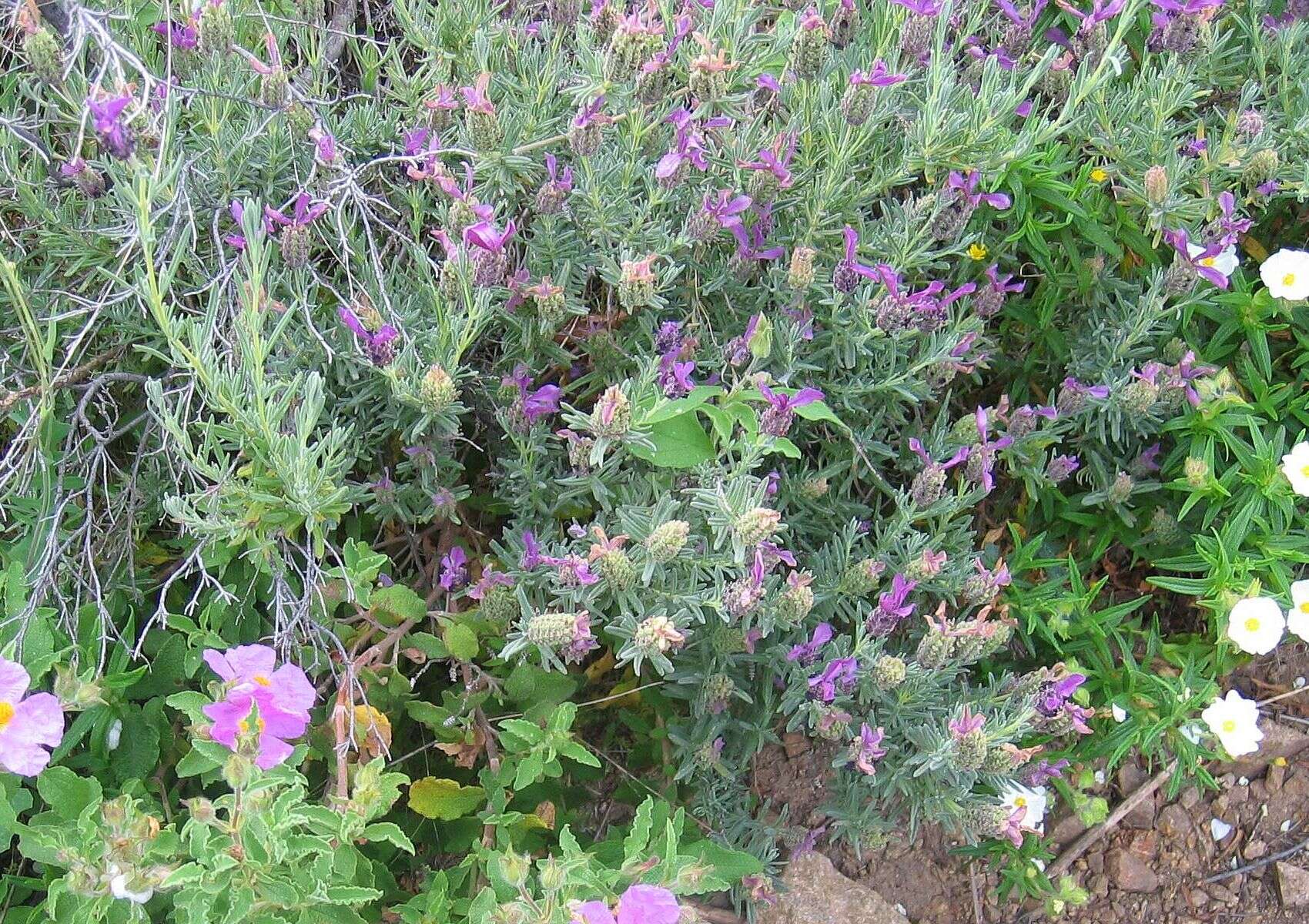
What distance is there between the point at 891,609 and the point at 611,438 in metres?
0.61

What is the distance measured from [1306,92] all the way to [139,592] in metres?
2.48

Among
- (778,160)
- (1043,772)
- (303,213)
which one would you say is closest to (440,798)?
(303,213)

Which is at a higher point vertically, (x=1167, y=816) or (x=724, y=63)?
(x=724, y=63)

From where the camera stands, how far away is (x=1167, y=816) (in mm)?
2600

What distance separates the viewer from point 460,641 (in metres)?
2.00

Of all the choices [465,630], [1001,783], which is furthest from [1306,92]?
[465,630]

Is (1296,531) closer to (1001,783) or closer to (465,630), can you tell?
(1001,783)

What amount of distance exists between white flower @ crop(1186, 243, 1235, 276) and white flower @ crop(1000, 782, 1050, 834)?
1092 millimetres

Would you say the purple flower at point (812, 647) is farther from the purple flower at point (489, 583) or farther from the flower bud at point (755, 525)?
the purple flower at point (489, 583)

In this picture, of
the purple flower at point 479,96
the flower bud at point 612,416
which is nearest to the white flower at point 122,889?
the flower bud at point 612,416

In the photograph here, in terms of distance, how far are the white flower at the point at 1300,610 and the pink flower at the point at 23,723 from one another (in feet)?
7.23

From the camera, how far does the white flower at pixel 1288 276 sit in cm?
226

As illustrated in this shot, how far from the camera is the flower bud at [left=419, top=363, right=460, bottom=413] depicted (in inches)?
68.5

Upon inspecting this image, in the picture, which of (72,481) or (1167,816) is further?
(1167,816)
